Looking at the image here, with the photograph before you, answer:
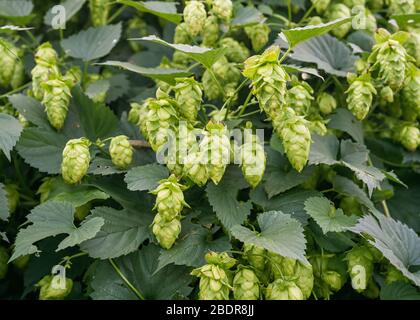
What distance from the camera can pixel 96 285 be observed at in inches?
70.2

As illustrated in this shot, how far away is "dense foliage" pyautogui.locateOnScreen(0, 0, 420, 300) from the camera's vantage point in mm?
1697

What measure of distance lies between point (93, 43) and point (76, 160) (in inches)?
30.0

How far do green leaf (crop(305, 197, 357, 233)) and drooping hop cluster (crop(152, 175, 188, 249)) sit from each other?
0.37 m

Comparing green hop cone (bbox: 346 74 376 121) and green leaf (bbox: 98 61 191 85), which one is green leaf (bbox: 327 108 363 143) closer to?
green hop cone (bbox: 346 74 376 121)

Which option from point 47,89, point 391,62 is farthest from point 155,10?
point 391,62

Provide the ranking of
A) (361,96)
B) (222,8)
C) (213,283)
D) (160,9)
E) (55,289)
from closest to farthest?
1. (213,283)
2. (55,289)
3. (361,96)
4. (222,8)
5. (160,9)

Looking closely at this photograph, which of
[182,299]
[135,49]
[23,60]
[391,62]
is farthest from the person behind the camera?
[135,49]

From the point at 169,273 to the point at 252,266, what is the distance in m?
0.23

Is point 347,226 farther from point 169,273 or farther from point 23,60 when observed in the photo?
point 23,60

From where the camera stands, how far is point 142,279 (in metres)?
1.79

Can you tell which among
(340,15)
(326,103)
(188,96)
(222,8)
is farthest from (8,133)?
(340,15)

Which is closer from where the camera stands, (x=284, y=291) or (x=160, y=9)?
(x=284, y=291)

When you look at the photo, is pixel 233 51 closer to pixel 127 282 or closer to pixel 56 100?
pixel 56 100

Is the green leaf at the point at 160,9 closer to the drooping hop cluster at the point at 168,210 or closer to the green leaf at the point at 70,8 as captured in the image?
the green leaf at the point at 70,8
